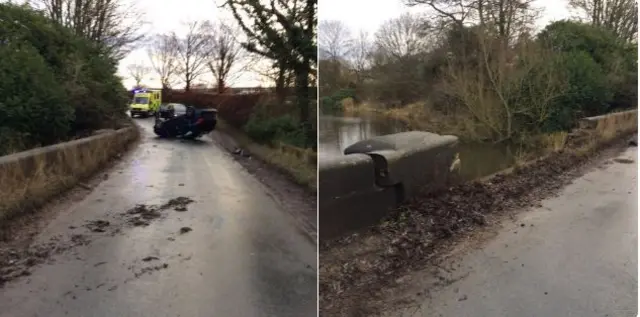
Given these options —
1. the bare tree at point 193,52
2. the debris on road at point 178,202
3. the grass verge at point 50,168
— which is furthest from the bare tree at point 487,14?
the grass verge at point 50,168

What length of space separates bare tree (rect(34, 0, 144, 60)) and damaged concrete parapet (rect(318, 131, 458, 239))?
0.67 meters

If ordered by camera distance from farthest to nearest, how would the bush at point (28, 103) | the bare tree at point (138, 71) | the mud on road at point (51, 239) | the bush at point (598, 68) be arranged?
the bush at point (598, 68), the bare tree at point (138, 71), the bush at point (28, 103), the mud on road at point (51, 239)

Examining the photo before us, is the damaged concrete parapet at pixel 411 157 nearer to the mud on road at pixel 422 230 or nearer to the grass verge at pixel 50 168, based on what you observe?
the mud on road at pixel 422 230

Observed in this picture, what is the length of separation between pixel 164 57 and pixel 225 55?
17 cm

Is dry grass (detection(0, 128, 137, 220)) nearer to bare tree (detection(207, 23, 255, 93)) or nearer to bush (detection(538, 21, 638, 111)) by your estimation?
bare tree (detection(207, 23, 255, 93))

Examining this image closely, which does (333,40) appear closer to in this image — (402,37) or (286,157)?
(402,37)

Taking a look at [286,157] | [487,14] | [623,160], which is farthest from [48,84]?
[623,160]

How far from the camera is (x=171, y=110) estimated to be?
154cm

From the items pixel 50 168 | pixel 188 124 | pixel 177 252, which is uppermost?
pixel 188 124

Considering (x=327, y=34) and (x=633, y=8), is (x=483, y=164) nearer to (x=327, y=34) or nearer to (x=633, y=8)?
(x=327, y=34)

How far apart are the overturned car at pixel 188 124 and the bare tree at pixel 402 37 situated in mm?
554

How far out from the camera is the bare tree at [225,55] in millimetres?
1502

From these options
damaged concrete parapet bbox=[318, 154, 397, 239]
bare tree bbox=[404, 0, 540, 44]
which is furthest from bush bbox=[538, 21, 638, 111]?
damaged concrete parapet bbox=[318, 154, 397, 239]

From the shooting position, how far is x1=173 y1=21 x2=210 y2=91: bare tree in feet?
4.89
